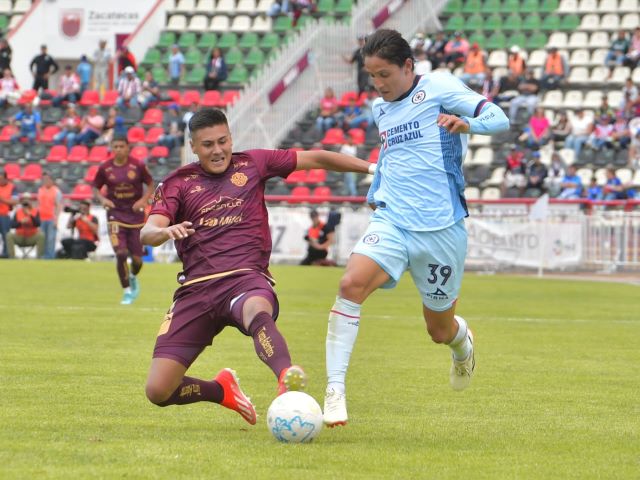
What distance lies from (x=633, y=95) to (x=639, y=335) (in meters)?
18.8

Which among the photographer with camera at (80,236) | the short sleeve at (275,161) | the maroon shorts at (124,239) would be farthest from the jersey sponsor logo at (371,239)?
the photographer with camera at (80,236)

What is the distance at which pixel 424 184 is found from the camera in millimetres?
8148

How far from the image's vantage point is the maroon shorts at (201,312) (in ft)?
24.4

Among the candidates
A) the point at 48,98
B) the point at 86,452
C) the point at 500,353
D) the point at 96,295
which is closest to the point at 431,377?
the point at 500,353

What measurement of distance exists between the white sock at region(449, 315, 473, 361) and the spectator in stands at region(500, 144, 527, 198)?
2162cm

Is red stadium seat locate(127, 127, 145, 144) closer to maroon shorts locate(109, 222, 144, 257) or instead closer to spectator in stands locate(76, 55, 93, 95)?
spectator in stands locate(76, 55, 93, 95)

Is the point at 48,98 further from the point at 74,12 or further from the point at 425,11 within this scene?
the point at 425,11

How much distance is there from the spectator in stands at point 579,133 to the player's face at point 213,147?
83.0ft

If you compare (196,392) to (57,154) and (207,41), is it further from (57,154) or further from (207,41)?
(207,41)

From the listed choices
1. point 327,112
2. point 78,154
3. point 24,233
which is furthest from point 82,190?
point 327,112

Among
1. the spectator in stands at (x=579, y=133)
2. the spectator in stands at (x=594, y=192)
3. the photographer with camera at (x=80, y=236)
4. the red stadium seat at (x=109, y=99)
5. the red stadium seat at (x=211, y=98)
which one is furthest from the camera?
the red stadium seat at (x=109, y=99)

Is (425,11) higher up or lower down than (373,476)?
higher up

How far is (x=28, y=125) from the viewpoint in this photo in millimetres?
38750

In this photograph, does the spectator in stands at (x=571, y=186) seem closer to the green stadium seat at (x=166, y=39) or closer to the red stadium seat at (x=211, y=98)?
the red stadium seat at (x=211, y=98)
